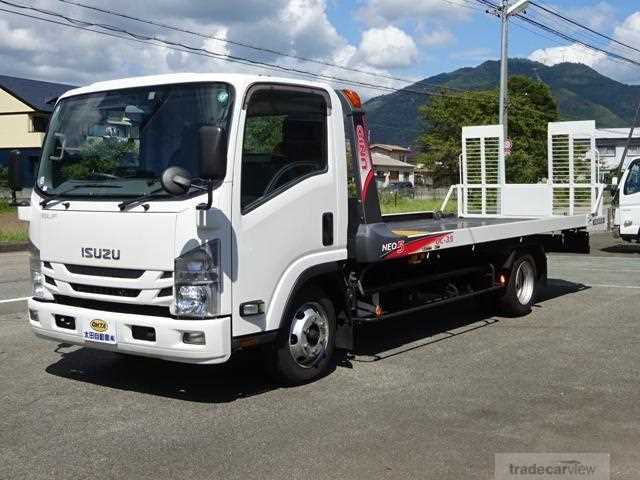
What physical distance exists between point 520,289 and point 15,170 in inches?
236

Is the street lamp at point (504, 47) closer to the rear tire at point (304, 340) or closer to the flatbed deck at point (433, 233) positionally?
the flatbed deck at point (433, 233)

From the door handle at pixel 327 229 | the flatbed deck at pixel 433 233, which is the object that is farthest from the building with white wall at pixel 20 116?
the door handle at pixel 327 229

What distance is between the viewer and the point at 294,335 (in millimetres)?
6164

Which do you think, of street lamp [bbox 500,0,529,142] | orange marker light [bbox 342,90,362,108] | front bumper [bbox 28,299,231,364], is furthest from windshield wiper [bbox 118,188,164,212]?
street lamp [bbox 500,0,529,142]

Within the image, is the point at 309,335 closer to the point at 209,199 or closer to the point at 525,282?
the point at 209,199

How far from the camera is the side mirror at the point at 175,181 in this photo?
5234 mm

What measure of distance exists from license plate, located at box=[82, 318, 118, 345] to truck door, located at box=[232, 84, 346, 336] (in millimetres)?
908

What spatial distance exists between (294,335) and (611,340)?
374 cm

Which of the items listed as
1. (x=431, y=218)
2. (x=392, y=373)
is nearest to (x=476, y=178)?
(x=431, y=218)

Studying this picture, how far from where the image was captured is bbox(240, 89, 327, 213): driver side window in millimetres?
5672

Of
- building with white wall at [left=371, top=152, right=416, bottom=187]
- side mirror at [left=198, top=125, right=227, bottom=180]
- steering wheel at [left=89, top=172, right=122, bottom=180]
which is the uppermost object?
building with white wall at [left=371, top=152, right=416, bottom=187]

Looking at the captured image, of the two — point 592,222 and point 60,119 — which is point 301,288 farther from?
point 592,222

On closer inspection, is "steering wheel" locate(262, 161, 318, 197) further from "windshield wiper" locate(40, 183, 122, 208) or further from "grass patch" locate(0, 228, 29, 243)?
"grass patch" locate(0, 228, 29, 243)

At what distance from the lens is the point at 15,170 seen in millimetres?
6574
